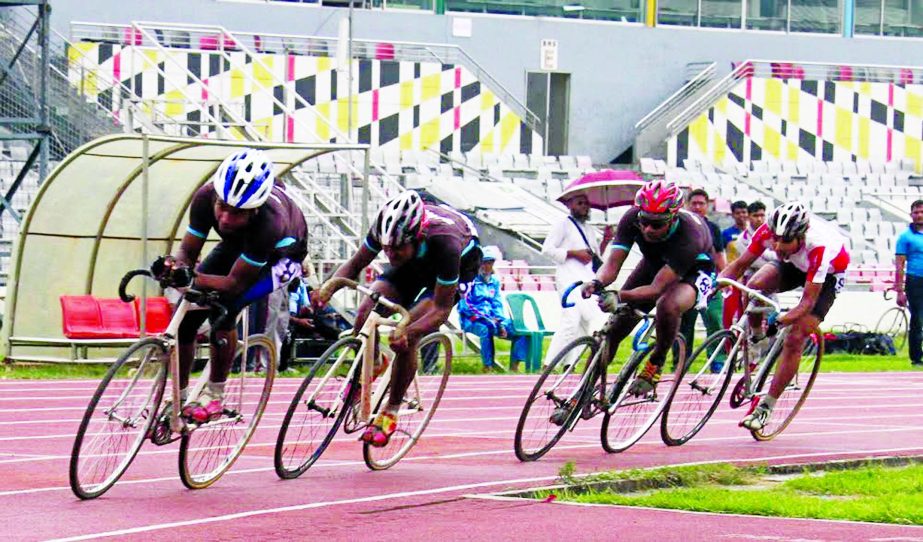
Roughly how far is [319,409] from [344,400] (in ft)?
0.65

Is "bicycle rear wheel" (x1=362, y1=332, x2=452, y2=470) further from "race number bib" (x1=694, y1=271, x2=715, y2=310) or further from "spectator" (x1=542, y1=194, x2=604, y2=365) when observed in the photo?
"spectator" (x1=542, y1=194, x2=604, y2=365)

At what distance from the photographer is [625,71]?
4084 centimetres

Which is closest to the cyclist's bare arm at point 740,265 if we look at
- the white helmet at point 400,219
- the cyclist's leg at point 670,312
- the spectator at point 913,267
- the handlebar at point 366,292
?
the cyclist's leg at point 670,312

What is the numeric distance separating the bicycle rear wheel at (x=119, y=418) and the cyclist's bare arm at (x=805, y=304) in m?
5.01

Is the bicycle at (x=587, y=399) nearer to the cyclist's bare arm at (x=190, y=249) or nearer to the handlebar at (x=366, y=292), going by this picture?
the handlebar at (x=366, y=292)

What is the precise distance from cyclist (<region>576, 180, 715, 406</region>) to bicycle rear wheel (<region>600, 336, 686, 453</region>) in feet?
0.22

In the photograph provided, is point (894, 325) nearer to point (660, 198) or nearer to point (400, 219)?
point (660, 198)

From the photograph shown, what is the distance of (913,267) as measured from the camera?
71.1 feet

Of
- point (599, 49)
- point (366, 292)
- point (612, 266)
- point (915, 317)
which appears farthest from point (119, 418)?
point (599, 49)

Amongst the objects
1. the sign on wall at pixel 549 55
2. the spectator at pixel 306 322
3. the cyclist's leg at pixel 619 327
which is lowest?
the spectator at pixel 306 322

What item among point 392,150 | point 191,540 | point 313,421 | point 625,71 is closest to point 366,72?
point 392,150

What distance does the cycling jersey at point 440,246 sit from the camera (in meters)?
10.2

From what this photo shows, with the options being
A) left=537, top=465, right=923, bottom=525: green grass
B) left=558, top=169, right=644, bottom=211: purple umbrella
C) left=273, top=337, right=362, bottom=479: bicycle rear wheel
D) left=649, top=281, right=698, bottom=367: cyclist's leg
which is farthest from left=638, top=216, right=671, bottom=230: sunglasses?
left=558, top=169, right=644, bottom=211: purple umbrella

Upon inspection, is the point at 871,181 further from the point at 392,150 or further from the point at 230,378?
the point at 230,378
